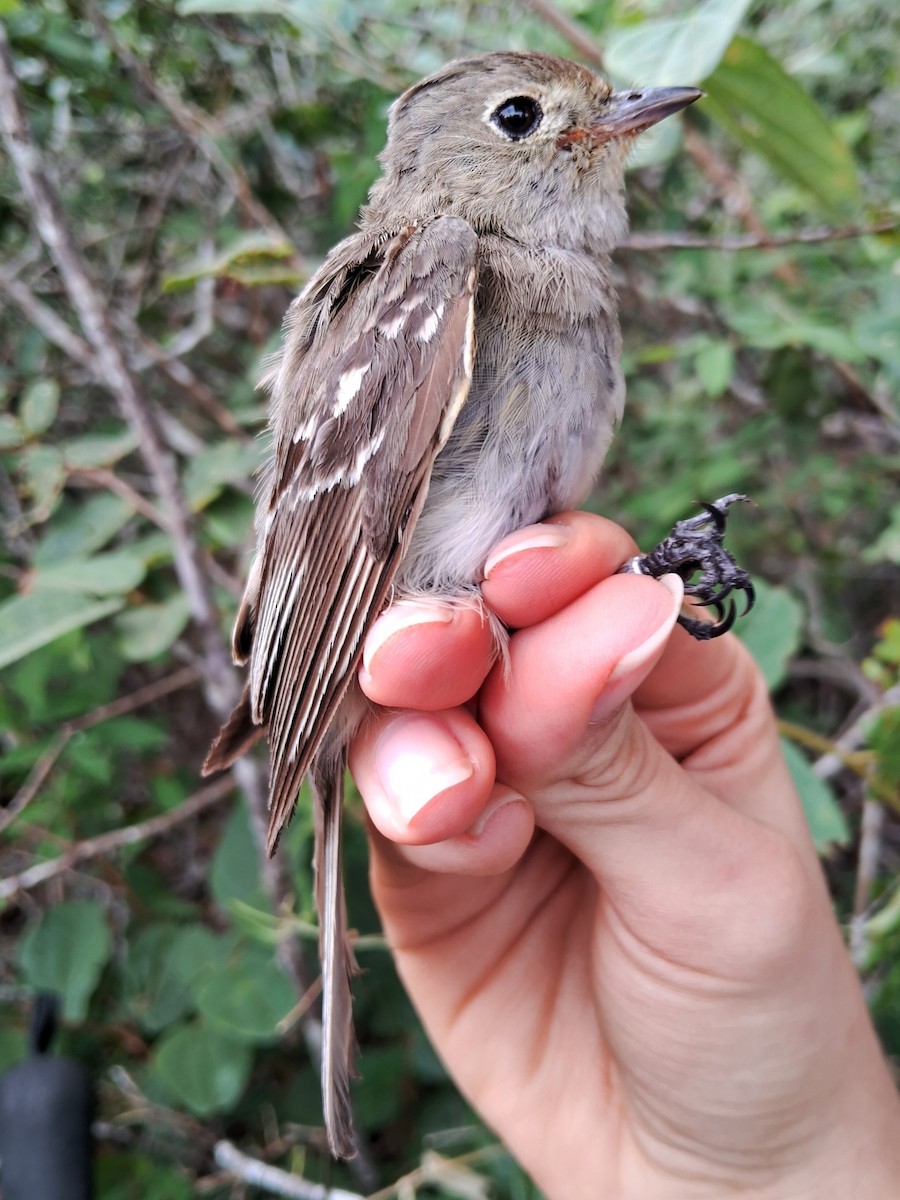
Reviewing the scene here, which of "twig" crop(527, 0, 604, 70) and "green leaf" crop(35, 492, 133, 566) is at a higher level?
"twig" crop(527, 0, 604, 70)

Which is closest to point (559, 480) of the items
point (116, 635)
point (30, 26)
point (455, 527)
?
point (455, 527)

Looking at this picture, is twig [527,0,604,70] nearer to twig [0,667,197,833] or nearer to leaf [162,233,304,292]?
leaf [162,233,304,292]

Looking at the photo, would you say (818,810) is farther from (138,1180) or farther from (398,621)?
(138,1180)

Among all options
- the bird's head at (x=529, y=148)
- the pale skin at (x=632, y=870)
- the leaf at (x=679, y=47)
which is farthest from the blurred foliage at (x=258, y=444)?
the pale skin at (x=632, y=870)

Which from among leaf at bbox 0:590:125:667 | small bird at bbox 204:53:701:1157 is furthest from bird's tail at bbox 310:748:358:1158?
leaf at bbox 0:590:125:667

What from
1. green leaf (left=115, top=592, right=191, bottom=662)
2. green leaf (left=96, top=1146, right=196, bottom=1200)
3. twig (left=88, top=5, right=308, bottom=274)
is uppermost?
twig (left=88, top=5, right=308, bottom=274)

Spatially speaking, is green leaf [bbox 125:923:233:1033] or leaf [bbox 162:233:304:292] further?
green leaf [bbox 125:923:233:1033]

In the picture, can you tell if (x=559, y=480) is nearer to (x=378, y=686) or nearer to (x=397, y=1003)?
(x=378, y=686)
